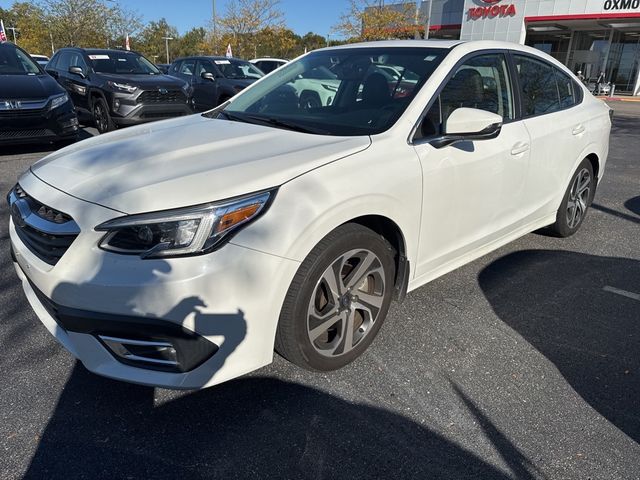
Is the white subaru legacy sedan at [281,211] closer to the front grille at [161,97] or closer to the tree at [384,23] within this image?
the front grille at [161,97]

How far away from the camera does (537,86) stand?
3791 mm

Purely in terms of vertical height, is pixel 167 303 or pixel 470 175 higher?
pixel 470 175

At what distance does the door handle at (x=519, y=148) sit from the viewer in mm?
3322

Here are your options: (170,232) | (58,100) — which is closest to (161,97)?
→ (58,100)

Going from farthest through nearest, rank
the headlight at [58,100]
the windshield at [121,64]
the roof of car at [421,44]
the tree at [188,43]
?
the tree at [188,43]
the windshield at [121,64]
the headlight at [58,100]
the roof of car at [421,44]

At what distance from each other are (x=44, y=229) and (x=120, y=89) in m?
7.65

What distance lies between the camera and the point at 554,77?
4062mm

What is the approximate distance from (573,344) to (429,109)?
1.65 m

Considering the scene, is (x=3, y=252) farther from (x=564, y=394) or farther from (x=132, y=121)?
(x=132, y=121)

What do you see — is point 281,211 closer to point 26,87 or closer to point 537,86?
point 537,86

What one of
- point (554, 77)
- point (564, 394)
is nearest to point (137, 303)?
point (564, 394)

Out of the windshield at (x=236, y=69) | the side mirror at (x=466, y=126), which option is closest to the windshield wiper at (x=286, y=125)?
the side mirror at (x=466, y=126)

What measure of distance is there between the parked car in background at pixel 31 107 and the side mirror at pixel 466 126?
21.0 feet

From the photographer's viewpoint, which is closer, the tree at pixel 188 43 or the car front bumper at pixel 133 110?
the car front bumper at pixel 133 110
